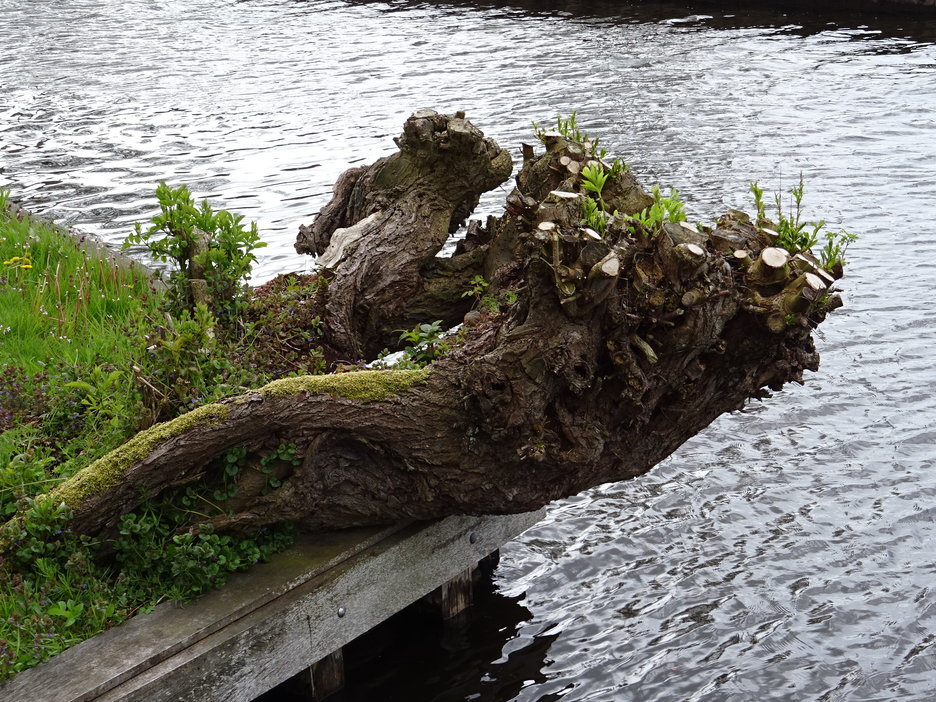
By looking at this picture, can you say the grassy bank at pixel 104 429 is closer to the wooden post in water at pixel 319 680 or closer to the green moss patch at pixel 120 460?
the green moss patch at pixel 120 460

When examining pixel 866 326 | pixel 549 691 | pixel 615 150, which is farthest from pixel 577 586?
pixel 615 150

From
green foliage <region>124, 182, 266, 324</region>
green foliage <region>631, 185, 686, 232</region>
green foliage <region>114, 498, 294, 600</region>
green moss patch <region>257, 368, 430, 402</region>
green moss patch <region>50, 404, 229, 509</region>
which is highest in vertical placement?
green foliage <region>631, 185, 686, 232</region>

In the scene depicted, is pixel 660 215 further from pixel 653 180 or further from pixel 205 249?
pixel 653 180

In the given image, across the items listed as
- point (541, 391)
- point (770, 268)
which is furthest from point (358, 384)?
point (770, 268)

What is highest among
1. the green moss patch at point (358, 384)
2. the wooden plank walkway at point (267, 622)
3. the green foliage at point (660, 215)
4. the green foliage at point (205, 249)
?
the green foliage at point (660, 215)

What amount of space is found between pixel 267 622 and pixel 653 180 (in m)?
9.72

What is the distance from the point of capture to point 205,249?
695 cm

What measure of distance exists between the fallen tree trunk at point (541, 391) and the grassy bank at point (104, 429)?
6.6 inches

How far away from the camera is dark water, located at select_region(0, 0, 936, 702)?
680cm

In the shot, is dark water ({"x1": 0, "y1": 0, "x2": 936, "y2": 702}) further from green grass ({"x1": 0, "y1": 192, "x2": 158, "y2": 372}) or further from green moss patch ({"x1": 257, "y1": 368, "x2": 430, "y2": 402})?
green grass ({"x1": 0, "y1": 192, "x2": 158, "y2": 372})

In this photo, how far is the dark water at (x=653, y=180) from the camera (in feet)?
22.3

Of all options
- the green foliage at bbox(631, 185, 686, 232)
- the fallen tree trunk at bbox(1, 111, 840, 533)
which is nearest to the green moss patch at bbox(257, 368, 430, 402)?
the fallen tree trunk at bbox(1, 111, 840, 533)

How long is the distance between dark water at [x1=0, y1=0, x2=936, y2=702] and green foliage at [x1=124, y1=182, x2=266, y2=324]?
260 cm

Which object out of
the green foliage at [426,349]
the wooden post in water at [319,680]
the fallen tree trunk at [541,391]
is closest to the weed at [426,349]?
the green foliage at [426,349]
